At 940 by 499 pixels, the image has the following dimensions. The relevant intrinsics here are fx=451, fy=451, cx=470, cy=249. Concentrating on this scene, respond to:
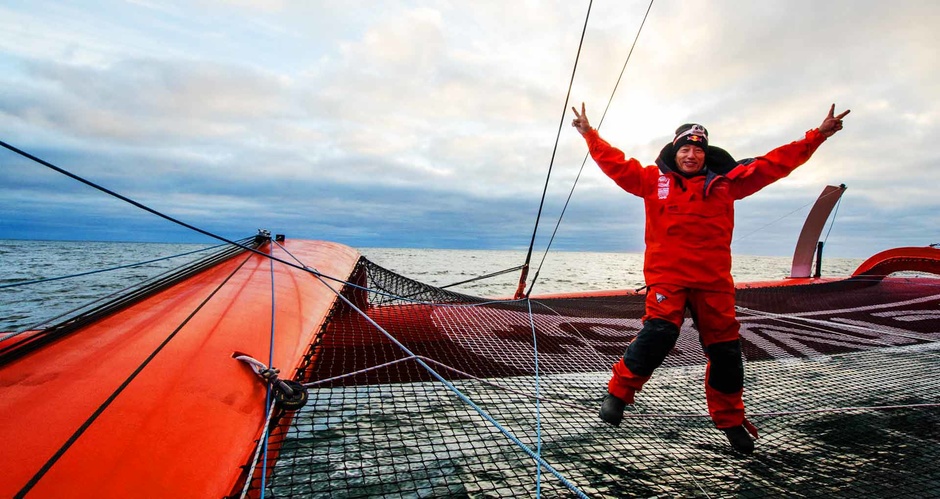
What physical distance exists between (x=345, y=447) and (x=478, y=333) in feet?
6.59

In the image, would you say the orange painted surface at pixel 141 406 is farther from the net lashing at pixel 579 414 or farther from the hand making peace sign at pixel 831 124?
the hand making peace sign at pixel 831 124

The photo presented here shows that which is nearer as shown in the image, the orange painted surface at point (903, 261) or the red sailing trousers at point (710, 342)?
the red sailing trousers at point (710, 342)

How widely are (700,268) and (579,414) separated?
1.45 meters

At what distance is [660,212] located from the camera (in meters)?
2.19

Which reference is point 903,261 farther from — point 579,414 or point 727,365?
point 727,365

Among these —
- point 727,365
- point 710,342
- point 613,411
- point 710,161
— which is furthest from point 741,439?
point 710,161

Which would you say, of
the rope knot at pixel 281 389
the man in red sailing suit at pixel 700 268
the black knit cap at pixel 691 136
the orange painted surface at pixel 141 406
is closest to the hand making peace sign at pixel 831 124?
the man in red sailing suit at pixel 700 268

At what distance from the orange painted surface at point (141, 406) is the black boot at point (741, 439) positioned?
203cm

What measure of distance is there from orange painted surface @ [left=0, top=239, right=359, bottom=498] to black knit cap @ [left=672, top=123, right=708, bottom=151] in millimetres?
2237

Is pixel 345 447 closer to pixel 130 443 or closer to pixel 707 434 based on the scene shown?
pixel 130 443

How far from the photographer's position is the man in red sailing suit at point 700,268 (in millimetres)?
2012

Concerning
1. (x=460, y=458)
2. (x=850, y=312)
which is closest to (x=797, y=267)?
(x=850, y=312)

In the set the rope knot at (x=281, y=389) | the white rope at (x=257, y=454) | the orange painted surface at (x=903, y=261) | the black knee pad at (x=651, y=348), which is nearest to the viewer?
the white rope at (x=257, y=454)

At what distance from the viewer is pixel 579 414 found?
3.01 metres
